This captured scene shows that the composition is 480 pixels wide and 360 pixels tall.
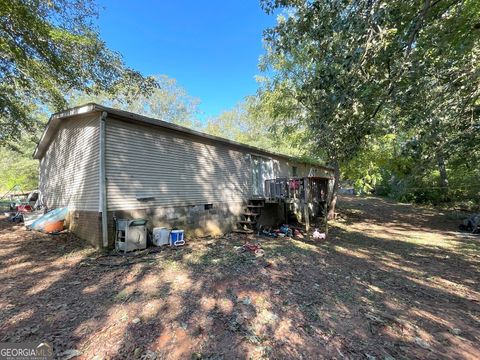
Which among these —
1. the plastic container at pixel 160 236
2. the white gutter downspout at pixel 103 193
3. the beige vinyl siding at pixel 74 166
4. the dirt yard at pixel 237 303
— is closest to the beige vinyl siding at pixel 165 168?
the white gutter downspout at pixel 103 193

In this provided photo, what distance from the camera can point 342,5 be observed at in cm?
404

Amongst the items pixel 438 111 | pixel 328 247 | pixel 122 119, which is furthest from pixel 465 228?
pixel 122 119

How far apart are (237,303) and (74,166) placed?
6593 mm

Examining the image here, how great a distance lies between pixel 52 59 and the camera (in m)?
7.53

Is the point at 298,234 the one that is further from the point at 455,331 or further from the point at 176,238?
the point at 455,331

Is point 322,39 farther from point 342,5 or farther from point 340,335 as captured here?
point 340,335

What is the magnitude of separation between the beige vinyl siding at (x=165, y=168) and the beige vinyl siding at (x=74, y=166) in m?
0.48

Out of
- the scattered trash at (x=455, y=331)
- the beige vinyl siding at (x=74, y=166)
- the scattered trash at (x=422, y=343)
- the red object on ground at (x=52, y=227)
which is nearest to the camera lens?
the scattered trash at (x=422, y=343)

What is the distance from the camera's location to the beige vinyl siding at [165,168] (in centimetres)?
619

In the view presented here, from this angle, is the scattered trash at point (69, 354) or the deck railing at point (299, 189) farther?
the deck railing at point (299, 189)

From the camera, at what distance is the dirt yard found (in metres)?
2.74

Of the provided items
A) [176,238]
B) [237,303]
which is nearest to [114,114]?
[176,238]

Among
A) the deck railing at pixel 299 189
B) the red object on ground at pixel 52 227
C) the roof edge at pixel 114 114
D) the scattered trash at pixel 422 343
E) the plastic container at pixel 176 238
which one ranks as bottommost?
the scattered trash at pixel 422 343

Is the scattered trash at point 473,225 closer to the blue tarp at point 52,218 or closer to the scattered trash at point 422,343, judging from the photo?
the scattered trash at point 422,343
